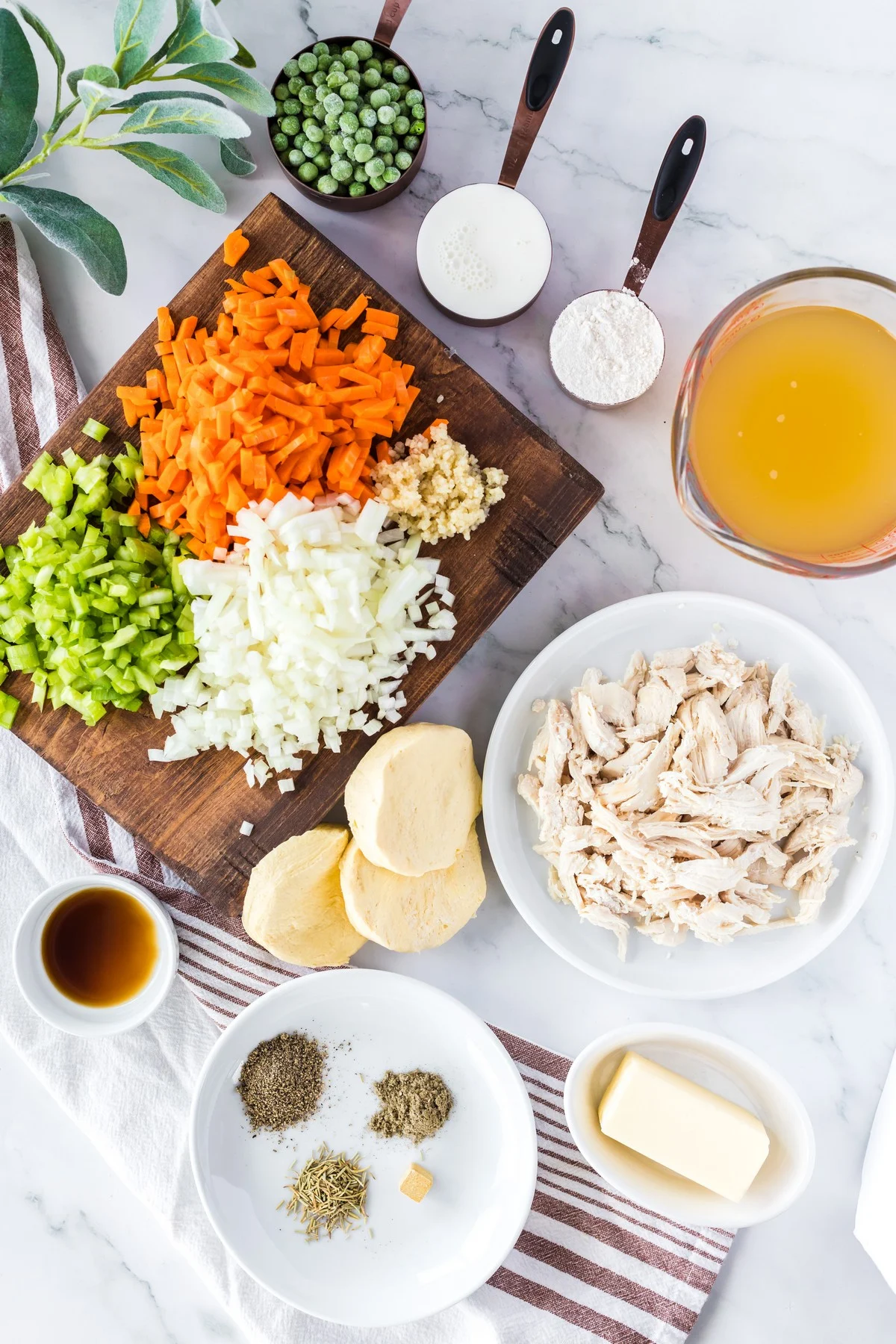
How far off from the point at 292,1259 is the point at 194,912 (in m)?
0.73

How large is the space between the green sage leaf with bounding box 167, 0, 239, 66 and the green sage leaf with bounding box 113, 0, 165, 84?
41mm

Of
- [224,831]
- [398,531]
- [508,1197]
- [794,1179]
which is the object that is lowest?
[508,1197]

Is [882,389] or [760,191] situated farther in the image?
[760,191]

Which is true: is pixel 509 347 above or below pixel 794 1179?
above

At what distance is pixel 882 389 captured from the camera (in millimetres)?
1477

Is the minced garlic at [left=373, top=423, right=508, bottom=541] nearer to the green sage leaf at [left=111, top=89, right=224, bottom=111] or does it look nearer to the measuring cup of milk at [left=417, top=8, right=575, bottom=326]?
the measuring cup of milk at [left=417, top=8, right=575, bottom=326]

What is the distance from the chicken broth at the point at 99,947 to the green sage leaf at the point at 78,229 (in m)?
1.20

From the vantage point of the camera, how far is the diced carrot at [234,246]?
1.61 meters

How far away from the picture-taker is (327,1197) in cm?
182

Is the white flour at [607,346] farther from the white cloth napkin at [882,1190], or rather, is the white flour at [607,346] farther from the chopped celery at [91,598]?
the white cloth napkin at [882,1190]

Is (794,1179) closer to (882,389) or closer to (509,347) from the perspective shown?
(882,389)

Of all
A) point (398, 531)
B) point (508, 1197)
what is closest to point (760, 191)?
point (398, 531)

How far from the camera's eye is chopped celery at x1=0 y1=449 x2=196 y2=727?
1592 mm

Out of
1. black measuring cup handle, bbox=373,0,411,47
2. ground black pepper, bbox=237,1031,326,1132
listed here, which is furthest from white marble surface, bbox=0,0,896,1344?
ground black pepper, bbox=237,1031,326,1132
